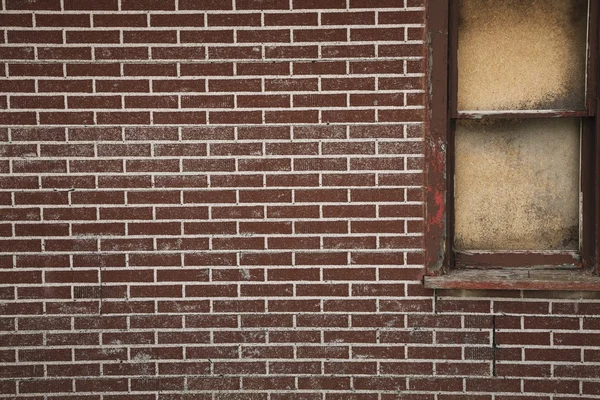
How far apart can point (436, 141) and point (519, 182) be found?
1.80 feet

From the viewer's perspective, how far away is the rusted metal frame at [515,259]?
330cm

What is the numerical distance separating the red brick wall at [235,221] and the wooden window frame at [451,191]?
83 mm

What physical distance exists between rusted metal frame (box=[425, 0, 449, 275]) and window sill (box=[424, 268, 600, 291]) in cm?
8

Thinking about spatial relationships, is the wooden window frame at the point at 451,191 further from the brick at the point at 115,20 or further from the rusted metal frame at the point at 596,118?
the brick at the point at 115,20

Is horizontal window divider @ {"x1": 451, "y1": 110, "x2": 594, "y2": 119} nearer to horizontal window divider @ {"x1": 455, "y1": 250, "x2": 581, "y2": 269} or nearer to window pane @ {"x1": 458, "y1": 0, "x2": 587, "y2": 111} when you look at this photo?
window pane @ {"x1": 458, "y1": 0, "x2": 587, "y2": 111}

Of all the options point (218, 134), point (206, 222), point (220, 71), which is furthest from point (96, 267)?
point (220, 71)

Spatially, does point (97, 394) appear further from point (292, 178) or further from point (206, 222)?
point (292, 178)

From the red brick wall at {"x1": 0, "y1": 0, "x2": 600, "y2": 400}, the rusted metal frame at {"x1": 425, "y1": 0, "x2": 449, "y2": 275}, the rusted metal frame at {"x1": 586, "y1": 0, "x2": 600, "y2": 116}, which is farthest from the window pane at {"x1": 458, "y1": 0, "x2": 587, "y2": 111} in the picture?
the red brick wall at {"x1": 0, "y1": 0, "x2": 600, "y2": 400}

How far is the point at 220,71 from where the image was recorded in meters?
3.20

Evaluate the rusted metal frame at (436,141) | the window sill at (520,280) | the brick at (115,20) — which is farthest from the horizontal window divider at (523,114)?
the brick at (115,20)

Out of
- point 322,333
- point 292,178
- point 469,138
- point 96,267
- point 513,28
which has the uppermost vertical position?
point 513,28

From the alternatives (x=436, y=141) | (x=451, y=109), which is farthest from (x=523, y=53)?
(x=436, y=141)

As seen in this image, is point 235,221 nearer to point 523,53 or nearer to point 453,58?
point 453,58

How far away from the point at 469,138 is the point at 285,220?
1.12 metres
